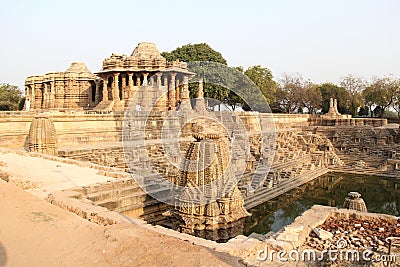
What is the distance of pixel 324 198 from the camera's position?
1641cm

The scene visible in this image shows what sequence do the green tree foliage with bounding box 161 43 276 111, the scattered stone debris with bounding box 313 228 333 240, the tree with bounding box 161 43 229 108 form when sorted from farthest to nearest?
the tree with bounding box 161 43 229 108
the green tree foliage with bounding box 161 43 276 111
the scattered stone debris with bounding box 313 228 333 240

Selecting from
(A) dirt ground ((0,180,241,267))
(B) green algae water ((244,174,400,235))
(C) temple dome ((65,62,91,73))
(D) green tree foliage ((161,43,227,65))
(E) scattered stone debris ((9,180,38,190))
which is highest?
(D) green tree foliage ((161,43,227,65))

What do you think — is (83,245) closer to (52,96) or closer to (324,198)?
(324,198)

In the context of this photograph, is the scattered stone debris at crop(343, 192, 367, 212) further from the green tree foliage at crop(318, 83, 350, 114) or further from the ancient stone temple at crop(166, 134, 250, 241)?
the green tree foliage at crop(318, 83, 350, 114)

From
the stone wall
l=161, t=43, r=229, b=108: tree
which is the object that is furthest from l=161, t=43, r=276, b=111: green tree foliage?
the stone wall

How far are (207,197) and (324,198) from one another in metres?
10.9

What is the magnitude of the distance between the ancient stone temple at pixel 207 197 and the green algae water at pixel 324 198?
12.9 ft

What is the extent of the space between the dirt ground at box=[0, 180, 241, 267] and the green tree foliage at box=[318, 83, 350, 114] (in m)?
49.5

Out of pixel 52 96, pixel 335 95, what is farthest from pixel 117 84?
pixel 335 95

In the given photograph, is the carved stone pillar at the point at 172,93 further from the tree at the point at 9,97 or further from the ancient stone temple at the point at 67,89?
the tree at the point at 9,97

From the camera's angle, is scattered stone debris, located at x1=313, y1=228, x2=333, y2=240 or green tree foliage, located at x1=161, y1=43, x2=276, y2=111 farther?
green tree foliage, located at x1=161, y1=43, x2=276, y2=111

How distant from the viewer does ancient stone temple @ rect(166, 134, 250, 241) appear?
7.15m

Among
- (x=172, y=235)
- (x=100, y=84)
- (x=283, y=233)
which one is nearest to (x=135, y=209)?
(x=172, y=235)

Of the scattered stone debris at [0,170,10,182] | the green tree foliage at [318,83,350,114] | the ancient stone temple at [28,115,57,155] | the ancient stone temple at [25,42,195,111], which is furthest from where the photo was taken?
the green tree foliage at [318,83,350,114]
